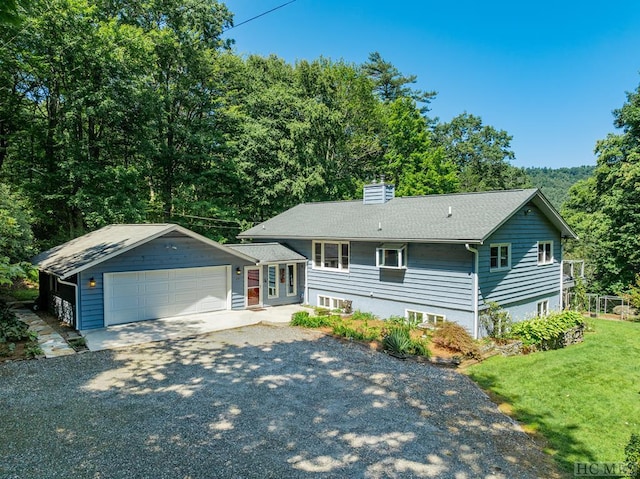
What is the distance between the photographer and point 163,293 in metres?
13.6

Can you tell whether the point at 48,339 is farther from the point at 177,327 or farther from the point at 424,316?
the point at 424,316

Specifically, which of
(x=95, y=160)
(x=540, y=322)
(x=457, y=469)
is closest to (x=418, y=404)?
(x=457, y=469)

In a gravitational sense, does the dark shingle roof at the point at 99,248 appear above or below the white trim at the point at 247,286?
above

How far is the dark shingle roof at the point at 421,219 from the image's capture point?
1185 cm

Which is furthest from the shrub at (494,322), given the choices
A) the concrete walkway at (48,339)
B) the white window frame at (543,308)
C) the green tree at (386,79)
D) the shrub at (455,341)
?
the green tree at (386,79)

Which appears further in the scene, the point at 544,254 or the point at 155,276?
the point at 544,254

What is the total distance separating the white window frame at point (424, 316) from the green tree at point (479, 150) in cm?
2847

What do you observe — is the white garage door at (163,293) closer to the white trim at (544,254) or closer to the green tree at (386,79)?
the white trim at (544,254)

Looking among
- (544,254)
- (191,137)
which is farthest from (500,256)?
(191,137)

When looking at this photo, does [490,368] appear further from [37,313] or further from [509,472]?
[37,313]

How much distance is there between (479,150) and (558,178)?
255 feet

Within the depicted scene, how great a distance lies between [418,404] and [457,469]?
2086 mm

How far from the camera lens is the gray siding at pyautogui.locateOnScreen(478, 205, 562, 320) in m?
12.0

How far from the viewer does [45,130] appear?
20.1m
